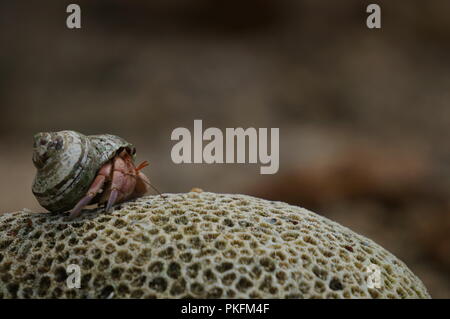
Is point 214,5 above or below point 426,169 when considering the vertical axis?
above

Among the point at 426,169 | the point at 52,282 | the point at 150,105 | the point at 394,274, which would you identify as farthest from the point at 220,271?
the point at 150,105

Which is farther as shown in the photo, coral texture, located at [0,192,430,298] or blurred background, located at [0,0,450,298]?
blurred background, located at [0,0,450,298]

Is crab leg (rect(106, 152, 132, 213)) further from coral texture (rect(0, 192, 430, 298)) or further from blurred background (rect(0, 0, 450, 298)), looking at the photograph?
blurred background (rect(0, 0, 450, 298))

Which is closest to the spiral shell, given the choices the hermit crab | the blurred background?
the hermit crab

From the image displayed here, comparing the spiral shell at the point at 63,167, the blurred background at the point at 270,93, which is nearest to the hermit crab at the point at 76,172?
the spiral shell at the point at 63,167

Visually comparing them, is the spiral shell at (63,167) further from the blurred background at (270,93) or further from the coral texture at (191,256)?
the blurred background at (270,93)
